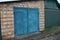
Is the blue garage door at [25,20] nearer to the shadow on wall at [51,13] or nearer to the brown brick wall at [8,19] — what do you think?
the brown brick wall at [8,19]

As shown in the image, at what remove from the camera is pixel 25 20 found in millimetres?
11078

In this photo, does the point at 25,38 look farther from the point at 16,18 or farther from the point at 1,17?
the point at 1,17

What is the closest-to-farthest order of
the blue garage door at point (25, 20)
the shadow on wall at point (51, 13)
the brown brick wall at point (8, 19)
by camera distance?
the brown brick wall at point (8, 19) < the blue garage door at point (25, 20) < the shadow on wall at point (51, 13)

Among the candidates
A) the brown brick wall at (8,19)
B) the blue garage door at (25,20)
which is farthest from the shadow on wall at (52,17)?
the brown brick wall at (8,19)

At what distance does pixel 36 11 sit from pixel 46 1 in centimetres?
118

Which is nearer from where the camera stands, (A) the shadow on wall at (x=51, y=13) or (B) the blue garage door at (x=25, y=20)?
(B) the blue garage door at (x=25, y=20)

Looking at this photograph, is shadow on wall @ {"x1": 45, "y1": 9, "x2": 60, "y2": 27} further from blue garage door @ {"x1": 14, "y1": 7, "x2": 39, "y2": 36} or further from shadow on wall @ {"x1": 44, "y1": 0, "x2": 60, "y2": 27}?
blue garage door @ {"x1": 14, "y1": 7, "x2": 39, "y2": 36}

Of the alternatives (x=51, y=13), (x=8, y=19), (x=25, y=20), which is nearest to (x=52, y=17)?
(x=51, y=13)

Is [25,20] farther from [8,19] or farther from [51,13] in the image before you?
[51,13]

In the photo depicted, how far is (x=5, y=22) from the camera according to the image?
9.91 meters

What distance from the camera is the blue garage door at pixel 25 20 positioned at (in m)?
10.5

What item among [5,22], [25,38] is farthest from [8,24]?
[25,38]

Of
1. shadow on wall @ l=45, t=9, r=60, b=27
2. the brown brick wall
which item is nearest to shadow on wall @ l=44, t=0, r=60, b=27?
shadow on wall @ l=45, t=9, r=60, b=27

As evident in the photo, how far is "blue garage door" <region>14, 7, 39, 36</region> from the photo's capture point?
1052cm
